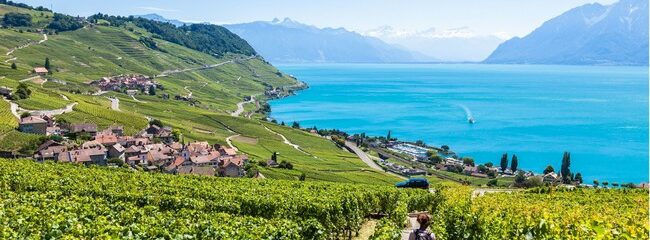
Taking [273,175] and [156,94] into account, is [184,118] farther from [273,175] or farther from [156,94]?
[273,175]

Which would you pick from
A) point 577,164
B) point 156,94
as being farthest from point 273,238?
point 156,94

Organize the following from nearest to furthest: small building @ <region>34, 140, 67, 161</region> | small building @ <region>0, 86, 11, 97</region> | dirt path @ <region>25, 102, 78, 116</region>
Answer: small building @ <region>34, 140, 67, 161</region>, dirt path @ <region>25, 102, 78, 116</region>, small building @ <region>0, 86, 11, 97</region>

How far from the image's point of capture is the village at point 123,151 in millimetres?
89688

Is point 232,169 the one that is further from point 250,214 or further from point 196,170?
point 250,214

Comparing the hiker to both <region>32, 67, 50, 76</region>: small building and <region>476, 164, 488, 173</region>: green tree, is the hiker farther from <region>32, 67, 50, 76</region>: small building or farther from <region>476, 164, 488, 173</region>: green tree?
<region>32, 67, 50, 76</region>: small building

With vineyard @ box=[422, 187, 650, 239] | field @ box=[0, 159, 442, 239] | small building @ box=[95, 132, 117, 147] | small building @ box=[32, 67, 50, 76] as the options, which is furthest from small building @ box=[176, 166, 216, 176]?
small building @ box=[32, 67, 50, 76]

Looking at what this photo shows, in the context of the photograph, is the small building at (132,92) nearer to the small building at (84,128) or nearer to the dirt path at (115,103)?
the dirt path at (115,103)

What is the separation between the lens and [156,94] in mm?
197000

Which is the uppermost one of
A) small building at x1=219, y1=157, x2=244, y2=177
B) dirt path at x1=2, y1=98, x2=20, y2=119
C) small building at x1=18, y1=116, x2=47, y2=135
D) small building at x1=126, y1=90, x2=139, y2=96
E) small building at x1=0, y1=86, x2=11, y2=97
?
small building at x1=126, y1=90, x2=139, y2=96

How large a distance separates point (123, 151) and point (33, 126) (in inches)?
718

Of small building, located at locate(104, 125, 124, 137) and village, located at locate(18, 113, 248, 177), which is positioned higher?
small building, located at locate(104, 125, 124, 137)

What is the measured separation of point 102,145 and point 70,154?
9454 mm

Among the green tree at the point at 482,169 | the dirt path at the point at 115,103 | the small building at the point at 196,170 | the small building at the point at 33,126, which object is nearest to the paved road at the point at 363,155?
the green tree at the point at 482,169

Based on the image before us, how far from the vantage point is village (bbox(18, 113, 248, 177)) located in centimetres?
8969
